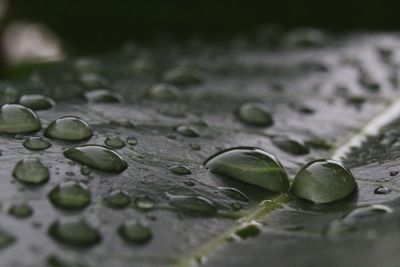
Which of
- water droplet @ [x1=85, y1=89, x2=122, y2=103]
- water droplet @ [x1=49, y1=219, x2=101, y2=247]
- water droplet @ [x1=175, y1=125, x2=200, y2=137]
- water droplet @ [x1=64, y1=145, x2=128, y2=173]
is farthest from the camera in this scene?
water droplet @ [x1=85, y1=89, x2=122, y2=103]

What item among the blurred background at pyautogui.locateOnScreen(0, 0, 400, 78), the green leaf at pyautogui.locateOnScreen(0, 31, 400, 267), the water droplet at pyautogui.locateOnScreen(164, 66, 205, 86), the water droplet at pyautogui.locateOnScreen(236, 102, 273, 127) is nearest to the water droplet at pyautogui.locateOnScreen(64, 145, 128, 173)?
the green leaf at pyautogui.locateOnScreen(0, 31, 400, 267)

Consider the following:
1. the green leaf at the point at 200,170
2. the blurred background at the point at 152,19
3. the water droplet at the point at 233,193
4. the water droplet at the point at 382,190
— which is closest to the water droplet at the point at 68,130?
the green leaf at the point at 200,170

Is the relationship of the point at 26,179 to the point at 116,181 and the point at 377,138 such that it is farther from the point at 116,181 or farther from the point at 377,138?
the point at 377,138

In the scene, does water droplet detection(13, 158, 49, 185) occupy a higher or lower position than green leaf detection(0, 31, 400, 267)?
lower

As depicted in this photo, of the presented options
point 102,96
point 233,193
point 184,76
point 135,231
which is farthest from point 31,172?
point 184,76

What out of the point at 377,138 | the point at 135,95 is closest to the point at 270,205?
the point at 377,138

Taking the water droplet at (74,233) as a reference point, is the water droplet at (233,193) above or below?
above

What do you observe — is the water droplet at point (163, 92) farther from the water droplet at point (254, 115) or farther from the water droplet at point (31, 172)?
the water droplet at point (31, 172)

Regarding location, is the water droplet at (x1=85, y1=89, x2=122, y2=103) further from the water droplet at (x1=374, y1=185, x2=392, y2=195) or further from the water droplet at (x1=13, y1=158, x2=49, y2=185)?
the water droplet at (x1=374, y1=185, x2=392, y2=195)
